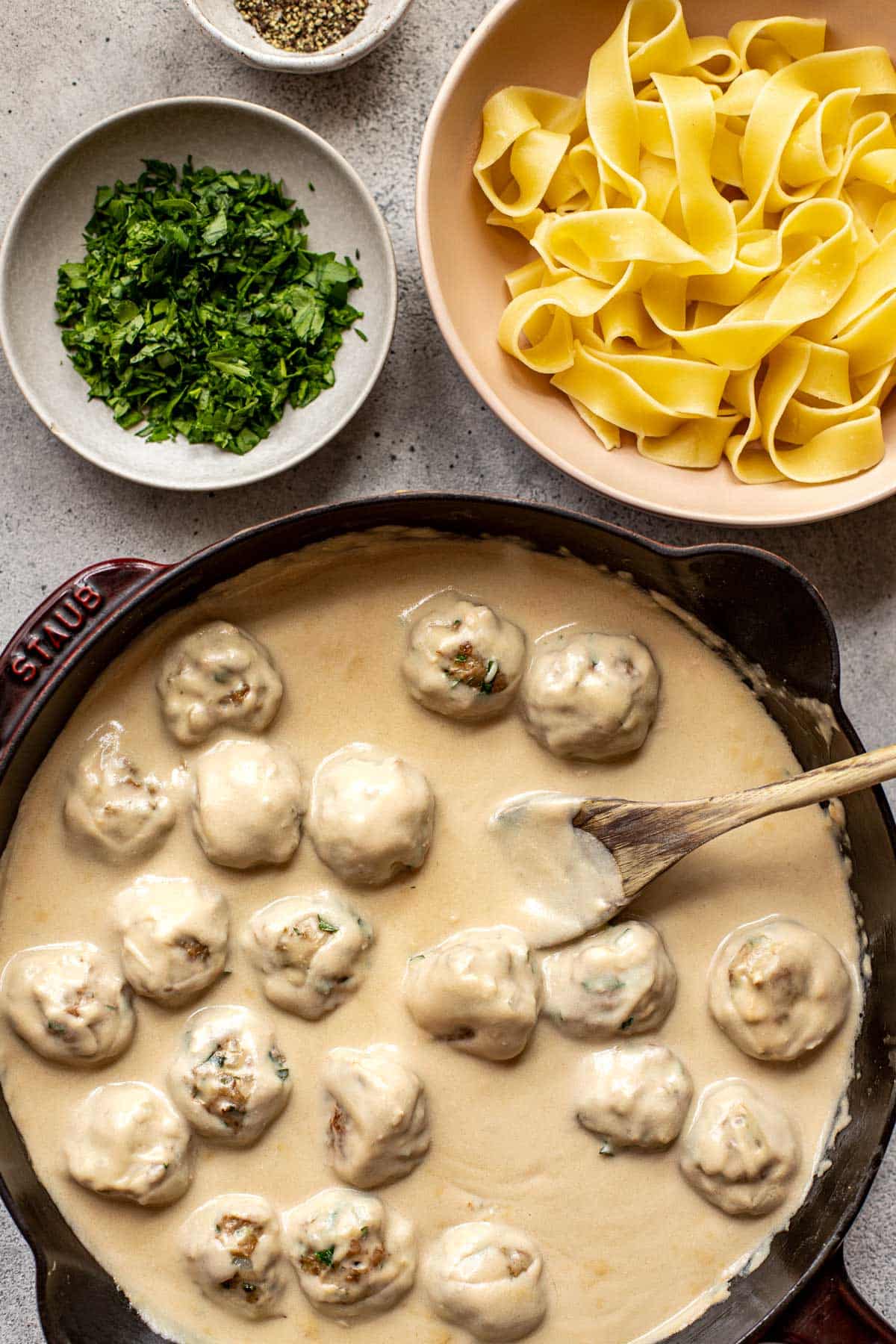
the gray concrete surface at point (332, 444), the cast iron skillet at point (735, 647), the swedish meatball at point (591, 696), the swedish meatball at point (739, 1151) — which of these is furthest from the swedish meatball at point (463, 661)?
the swedish meatball at point (739, 1151)

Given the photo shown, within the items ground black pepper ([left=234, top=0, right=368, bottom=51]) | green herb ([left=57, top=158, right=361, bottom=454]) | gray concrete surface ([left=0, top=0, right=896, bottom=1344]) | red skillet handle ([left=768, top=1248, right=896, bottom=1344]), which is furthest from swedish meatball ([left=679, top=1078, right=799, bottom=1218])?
ground black pepper ([left=234, top=0, right=368, bottom=51])

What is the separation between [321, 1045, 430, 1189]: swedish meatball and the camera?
249cm

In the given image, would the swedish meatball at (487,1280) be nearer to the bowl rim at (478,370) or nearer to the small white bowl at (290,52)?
the bowl rim at (478,370)

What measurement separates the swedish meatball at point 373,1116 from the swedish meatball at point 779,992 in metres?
0.69

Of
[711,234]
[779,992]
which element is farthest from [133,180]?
[779,992]

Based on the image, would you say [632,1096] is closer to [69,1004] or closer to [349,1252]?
[349,1252]

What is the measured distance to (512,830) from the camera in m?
2.63

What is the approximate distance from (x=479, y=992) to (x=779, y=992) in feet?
2.13

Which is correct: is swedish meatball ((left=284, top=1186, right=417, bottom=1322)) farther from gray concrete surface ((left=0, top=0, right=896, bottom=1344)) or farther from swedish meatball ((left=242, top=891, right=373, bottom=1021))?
gray concrete surface ((left=0, top=0, right=896, bottom=1344))

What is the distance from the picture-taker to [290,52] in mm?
2779

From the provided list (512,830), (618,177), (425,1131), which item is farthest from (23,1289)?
(618,177)

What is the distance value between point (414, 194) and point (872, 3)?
1.09 meters

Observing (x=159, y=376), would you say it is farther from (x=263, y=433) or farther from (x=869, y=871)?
(x=869, y=871)

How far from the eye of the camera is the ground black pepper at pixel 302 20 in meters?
2.79
